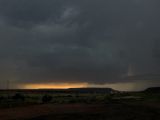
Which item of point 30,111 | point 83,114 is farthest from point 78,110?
point 30,111

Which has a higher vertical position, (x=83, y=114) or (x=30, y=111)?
(x=30, y=111)

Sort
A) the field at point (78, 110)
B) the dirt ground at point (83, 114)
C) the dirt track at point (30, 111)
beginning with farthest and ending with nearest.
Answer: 1. the dirt track at point (30, 111)
2. the field at point (78, 110)
3. the dirt ground at point (83, 114)

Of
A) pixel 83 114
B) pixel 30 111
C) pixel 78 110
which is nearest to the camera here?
pixel 83 114

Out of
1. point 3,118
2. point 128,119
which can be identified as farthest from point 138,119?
point 3,118

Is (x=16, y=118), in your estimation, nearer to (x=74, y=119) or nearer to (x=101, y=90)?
(x=74, y=119)

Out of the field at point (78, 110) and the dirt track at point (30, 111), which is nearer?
the field at point (78, 110)

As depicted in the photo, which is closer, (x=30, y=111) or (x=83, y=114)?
(x=83, y=114)

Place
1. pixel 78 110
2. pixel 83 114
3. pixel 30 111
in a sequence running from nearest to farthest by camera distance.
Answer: pixel 83 114, pixel 30 111, pixel 78 110

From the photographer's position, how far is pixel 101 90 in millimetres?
199125

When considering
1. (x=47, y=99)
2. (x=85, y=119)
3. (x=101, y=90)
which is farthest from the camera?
(x=101, y=90)

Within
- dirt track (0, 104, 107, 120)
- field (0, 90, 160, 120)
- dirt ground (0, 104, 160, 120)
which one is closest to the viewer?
dirt ground (0, 104, 160, 120)

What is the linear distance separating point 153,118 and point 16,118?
15344 millimetres

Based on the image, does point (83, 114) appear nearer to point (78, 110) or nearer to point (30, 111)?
point (78, 110)

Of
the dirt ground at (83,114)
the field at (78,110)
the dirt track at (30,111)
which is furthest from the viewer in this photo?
the dirt track at (30,111)
